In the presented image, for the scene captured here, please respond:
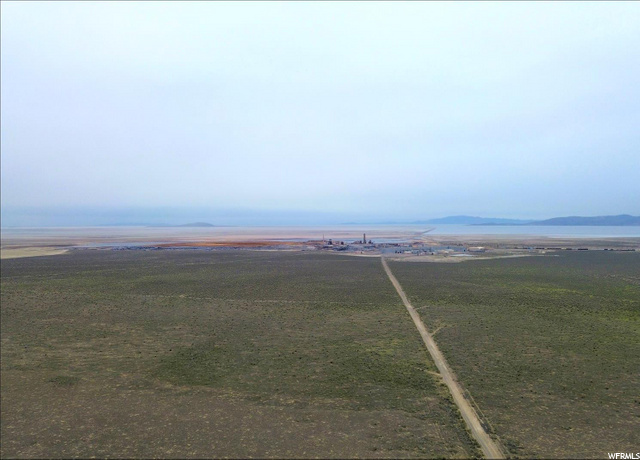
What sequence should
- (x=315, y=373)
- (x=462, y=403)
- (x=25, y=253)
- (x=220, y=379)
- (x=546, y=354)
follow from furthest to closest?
(x=25, y=253) → (x=546, y=354) → (x=315, y=373) → (x=220, y=379) → (x=462, y=403)

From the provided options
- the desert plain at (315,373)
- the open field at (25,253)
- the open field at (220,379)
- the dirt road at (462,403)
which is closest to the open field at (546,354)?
the desert plain at (315,373)

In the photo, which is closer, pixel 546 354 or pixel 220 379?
pixel 220 379

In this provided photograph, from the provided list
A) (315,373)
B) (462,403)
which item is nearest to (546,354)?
(462,403)

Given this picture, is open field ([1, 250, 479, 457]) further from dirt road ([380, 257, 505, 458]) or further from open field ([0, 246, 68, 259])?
open field ([0, 246, 68, 259])

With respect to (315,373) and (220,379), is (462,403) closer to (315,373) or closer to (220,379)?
(315,373)

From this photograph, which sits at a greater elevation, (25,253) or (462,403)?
(25,253)

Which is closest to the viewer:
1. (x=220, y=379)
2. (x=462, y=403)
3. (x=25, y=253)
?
(x=462, y=403)

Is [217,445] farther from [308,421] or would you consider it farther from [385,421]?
[385,421]

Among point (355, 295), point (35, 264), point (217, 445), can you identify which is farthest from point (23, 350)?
point (35, 264)
